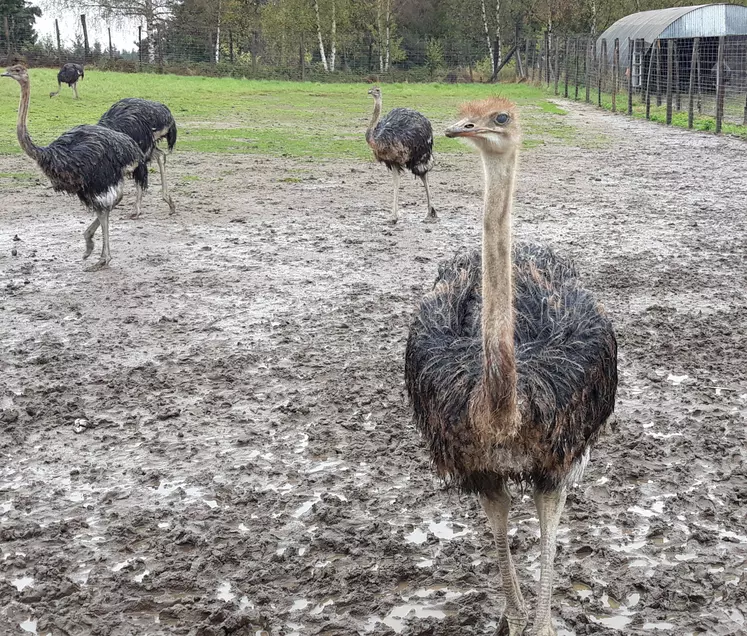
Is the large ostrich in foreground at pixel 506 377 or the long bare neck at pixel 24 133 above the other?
the long bare neck at pixel 24 133

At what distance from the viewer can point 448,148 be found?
14.4 m

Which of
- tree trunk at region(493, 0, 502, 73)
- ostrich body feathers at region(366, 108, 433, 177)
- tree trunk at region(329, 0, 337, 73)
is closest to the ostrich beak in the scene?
ostrich body feathers at region(366, 108, 433, 177)

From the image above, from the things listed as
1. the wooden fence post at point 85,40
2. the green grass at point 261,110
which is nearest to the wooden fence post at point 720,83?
the green grass at point 261,110

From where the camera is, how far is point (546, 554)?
2.71 metres

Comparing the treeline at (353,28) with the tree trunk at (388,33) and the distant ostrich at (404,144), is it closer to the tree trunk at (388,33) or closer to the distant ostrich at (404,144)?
the tree trunk at (388,33)

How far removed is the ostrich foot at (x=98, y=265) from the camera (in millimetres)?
7110

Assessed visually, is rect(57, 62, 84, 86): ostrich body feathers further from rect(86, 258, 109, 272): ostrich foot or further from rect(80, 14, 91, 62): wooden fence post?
rect(86, 258, 109, 272): ostrich foot

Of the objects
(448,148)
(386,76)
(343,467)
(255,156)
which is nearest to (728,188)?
(448,148)

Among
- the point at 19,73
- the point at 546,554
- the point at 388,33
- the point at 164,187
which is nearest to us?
the point at 546,554

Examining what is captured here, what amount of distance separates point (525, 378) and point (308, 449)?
1.69 metres

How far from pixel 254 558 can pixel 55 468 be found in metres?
1.15

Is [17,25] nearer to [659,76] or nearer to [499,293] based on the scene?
[659,76]

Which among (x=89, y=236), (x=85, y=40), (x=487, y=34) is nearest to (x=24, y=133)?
(x=89, y=236)

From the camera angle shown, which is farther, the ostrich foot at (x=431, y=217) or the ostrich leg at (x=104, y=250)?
the ostrich foot at (x=431, y=217)
